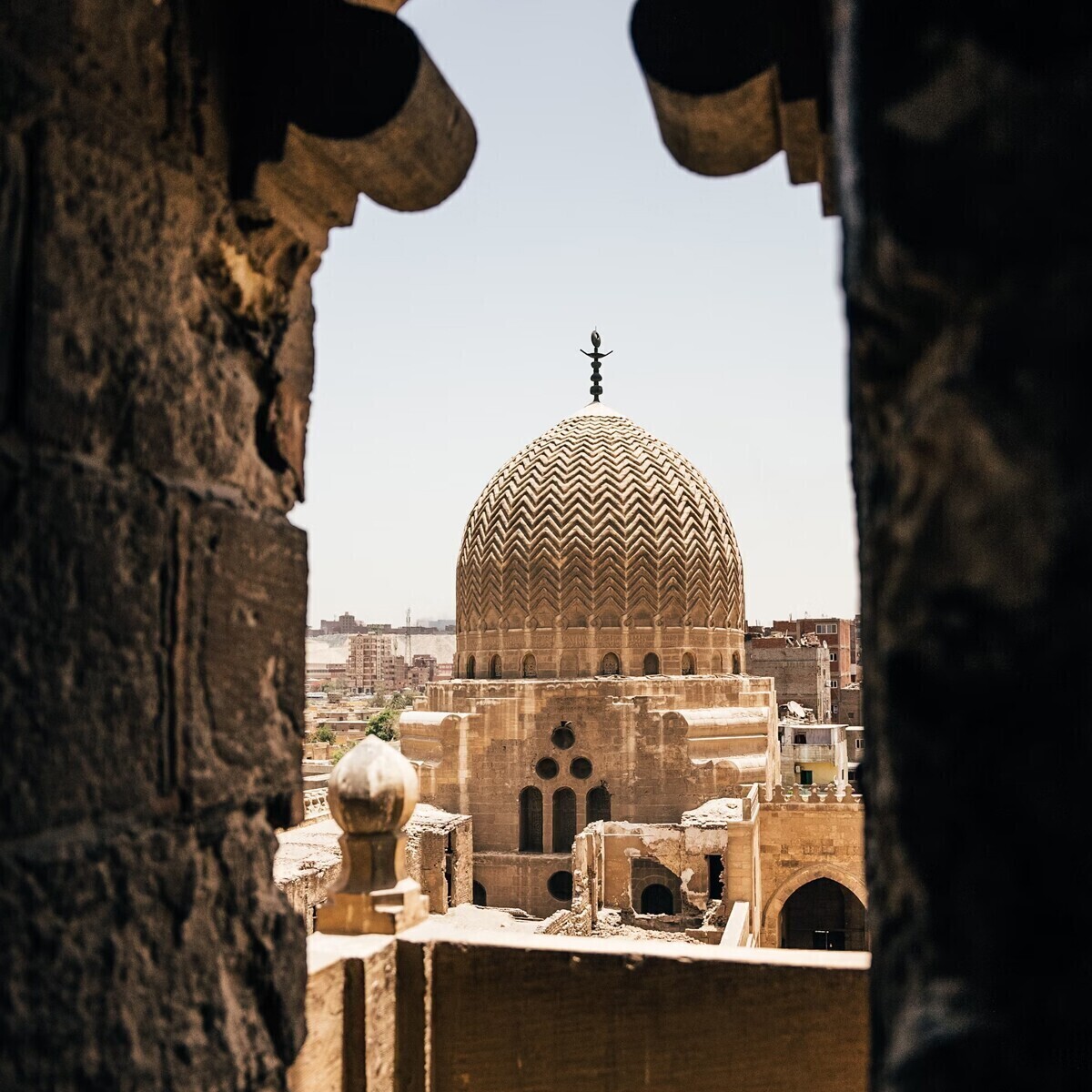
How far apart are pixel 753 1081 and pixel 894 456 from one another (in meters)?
2.85

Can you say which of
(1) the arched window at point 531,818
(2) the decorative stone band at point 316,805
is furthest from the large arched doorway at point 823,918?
(2) the decorative stone band at point 316,805

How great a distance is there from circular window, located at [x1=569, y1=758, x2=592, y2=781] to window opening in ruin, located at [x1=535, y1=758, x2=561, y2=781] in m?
0.23

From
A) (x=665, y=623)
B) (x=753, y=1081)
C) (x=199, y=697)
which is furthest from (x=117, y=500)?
(x=665, y=623)

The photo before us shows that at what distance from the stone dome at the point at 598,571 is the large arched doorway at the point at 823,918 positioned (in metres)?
3.91

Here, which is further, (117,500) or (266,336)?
(266,336)

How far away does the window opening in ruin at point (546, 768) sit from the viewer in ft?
56.1

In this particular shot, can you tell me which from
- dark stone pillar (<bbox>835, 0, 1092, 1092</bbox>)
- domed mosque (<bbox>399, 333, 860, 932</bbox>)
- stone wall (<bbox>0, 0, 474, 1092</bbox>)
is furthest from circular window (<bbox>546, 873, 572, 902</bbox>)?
dark stone pillar (<bbox>835, 0, 1092, 1092</bbox>)

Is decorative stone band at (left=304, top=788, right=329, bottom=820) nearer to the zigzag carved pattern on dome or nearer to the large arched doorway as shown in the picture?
the zigzag carved pattern on dome

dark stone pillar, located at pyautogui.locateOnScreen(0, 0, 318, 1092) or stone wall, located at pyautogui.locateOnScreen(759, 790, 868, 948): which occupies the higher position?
dark stone pillar, located at pyautogui.locateOnScreen(0, 0, 318, 1092)

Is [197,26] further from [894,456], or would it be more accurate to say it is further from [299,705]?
[894,456]

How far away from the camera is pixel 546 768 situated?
1712 cm

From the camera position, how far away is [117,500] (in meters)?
1.59

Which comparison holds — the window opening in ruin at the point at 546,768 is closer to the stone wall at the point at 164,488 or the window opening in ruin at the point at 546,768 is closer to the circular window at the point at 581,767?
the circular window at the point at 581,767

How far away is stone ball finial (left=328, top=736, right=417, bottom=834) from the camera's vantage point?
3654 millimetres
